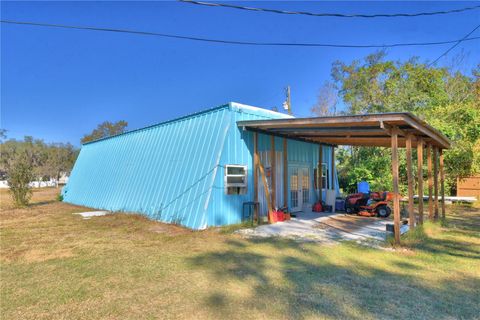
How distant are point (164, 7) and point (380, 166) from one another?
12.8 meters

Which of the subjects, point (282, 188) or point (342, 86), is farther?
point (342, 86)

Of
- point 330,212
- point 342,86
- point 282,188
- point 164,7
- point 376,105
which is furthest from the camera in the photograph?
point 342,86

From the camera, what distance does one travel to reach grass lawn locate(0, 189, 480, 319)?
3.76 m

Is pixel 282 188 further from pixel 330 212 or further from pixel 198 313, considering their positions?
pixel 198 313

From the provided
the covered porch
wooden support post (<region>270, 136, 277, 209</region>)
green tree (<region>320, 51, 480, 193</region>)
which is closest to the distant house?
green tree (<region>320, 51, 480, 193</region>)

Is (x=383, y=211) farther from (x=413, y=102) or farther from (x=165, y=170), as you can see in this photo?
(x=413, y=102)

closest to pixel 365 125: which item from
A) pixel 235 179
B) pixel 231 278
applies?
pixel 235 179

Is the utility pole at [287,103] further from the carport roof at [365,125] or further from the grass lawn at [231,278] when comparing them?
the grass lawn at [231,278]

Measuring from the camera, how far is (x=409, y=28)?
10.7m

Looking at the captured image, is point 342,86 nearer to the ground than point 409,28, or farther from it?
farther from it

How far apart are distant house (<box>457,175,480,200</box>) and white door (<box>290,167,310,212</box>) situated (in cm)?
890

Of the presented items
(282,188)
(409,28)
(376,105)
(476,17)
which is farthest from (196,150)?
(376,105)

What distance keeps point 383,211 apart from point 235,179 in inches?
213

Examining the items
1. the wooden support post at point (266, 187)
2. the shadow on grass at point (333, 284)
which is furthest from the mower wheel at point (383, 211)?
the shadow on grass at point (333, 284)
